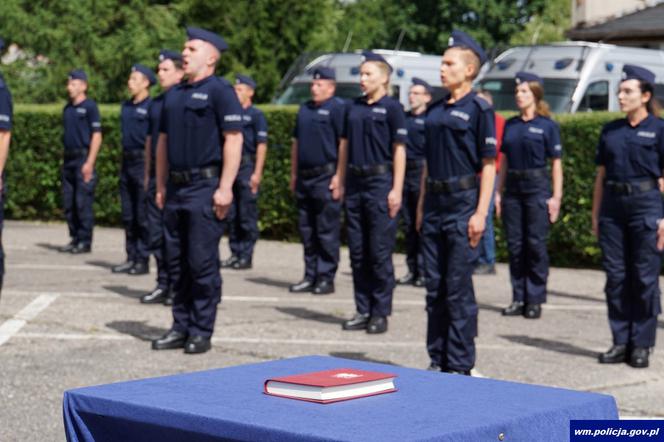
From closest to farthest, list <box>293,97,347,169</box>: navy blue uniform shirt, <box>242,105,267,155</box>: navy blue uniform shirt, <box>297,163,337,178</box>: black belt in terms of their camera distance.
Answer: <box>293,97,347,169</box>: navy blue uniform shirt → <box>297,163,337,178</box>: black belt → <box>242,105,267,155</box>: navy blue uniform shirt

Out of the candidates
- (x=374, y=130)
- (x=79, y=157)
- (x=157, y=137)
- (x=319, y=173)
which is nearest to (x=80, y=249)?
(x=79, y=157)

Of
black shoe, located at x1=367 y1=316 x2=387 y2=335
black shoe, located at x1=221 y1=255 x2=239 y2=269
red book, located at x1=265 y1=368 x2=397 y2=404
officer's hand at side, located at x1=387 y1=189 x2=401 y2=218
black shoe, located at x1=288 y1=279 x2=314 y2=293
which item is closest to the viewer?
red book, located at x1=265 y1=368 x2=397 y2=404

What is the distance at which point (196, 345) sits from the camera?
873 centimetres

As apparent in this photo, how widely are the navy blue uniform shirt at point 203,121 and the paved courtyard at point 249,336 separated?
1.27 meters

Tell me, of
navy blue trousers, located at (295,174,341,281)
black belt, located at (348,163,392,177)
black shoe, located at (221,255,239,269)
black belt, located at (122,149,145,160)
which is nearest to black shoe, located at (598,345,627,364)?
A: black belt, located at (348,163,392,177)

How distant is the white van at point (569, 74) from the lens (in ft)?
62.3

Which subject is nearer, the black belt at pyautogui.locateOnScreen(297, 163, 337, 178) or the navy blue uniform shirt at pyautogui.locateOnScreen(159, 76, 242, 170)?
the navy blue uniform shirt at pyautogui.locateOnScreen(159, 76, 242, 170)

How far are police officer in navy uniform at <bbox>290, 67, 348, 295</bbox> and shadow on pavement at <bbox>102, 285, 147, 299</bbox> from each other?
1.42 meters

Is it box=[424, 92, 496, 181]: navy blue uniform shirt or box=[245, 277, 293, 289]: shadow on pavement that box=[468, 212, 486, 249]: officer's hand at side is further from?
box=[245, 277, 293, 289]: shadow on pavement

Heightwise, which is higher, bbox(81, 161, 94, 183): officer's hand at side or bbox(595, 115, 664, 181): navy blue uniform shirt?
bbox(595, 115, 664, 181): navy blue uniform shirt

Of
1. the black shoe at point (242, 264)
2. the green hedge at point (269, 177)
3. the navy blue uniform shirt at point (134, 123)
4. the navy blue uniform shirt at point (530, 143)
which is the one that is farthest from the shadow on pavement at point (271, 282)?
the green hedge at point (269, 177)

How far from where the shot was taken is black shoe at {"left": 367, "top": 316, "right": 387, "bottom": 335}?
9.93m

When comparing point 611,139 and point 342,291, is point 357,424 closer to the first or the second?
point 611,139

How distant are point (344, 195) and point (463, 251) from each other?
2787 mm
